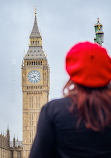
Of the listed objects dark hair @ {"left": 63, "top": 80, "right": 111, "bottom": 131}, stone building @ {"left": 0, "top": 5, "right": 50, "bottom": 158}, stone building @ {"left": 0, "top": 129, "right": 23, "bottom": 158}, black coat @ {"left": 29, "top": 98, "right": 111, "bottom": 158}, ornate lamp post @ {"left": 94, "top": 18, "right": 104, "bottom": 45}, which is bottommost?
black coat @ {"left": 29, "top": 98, "right": 111, "bottom": 158}

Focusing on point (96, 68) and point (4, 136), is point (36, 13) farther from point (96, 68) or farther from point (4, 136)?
point (96, 68)

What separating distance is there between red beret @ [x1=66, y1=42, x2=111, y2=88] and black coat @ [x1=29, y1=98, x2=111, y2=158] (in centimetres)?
16

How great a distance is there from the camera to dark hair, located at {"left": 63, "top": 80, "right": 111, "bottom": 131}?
2116 mm

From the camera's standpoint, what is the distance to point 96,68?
2223 mm

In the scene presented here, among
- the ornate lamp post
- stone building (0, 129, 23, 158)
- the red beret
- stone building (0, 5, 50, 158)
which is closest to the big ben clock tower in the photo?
stone building (0, 5, 50, 158)

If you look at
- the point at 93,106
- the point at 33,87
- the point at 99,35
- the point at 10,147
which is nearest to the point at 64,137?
the point at 93,106

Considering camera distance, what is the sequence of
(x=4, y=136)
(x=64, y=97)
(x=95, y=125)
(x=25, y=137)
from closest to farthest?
(x=95, y=125) < (x=64, y=97) < (x=25, y=137) < (x=4, y=136)

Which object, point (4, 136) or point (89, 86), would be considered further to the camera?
point (4, 136)

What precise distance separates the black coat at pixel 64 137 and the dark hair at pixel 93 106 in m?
0.04

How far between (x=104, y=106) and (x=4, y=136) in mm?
66423

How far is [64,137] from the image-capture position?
84.9 inches

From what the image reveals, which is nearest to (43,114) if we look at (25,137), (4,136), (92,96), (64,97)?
(64,97)

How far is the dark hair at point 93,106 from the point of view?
2.12 meters

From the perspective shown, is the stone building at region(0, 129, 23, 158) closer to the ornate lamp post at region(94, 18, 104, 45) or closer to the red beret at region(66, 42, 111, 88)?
the ornate lamp post at region(94, 18, 104, 45)
